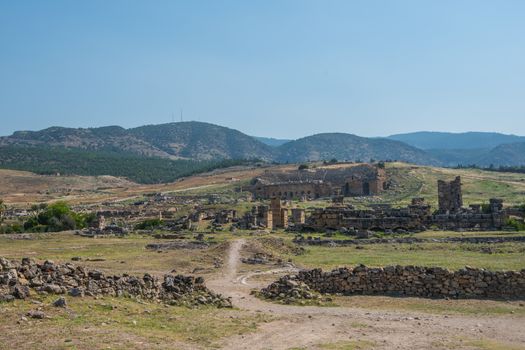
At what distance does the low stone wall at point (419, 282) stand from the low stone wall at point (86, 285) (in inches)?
115

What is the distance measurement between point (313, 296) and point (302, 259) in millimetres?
12256

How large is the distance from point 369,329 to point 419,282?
545cm

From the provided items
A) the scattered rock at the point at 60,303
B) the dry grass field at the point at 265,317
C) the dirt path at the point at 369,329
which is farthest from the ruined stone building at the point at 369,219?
the scattered rock at the point at 60,303

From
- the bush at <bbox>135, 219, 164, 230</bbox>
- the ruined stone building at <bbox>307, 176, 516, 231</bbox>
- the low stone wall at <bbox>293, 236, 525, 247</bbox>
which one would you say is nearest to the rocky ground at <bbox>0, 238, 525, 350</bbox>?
the low stone wall at <bbox>293, 236, 525, 247</bbox>

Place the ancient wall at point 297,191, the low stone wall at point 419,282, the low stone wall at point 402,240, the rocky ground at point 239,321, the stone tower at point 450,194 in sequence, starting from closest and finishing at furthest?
the rocky ground at point 239,321, the low stone wall at point 419,282, the low stone wall at point 402,240, the stone tower at point 450,194, the ancient wall at point 297,191

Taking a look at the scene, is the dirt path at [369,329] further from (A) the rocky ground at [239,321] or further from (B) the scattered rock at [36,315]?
(B) the scattered rock at [36,315]

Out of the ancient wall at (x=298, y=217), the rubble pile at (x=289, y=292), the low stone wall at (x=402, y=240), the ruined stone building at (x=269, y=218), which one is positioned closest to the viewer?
the rubble pile at (x=289, y=292)

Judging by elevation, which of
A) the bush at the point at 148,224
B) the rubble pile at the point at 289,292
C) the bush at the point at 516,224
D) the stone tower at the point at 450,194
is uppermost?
the stone tower at the point at 450,194

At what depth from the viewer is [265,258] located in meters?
31.1

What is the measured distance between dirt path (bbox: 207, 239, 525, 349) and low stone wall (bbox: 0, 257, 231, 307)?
149cm

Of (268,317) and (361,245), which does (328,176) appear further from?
(268,317)

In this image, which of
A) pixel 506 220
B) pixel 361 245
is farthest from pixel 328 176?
pixel 361 245

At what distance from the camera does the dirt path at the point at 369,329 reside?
13.1 meters

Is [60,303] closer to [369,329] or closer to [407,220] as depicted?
[369,329]
